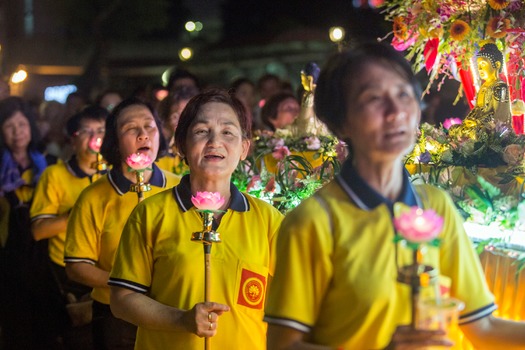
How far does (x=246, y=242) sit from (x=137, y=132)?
61.4 inches

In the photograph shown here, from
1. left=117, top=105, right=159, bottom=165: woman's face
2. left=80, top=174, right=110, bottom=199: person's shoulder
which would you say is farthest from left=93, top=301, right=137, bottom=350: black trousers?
left=117, top=105, right=159, bottom=165: woman's face

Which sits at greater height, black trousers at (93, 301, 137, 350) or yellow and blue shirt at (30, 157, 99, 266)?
yellow and blue shirt at (30, 157, 99, 266)

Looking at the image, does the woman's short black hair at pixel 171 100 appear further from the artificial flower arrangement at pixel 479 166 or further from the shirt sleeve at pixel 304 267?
the shirt sleeve at pixel 304 267

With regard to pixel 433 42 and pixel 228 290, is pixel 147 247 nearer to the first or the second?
pixel 228 290

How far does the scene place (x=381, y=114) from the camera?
2.16 m

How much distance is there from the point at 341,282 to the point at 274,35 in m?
22.7

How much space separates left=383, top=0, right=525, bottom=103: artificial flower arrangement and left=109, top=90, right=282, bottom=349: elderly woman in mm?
1968

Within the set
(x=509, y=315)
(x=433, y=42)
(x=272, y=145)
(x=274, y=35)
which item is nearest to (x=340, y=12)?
(x=274, y=35)

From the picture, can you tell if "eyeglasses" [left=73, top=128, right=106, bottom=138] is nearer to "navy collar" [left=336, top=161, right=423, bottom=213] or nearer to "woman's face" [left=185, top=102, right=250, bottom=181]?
"woman's face" [left=185, top=102, right=250, bottom=181]

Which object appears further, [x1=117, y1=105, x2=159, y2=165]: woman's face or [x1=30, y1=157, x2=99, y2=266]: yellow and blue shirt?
[x1=30, y1=157, x2=99, y2=266]: yellow and blue shirt

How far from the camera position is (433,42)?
208 inches

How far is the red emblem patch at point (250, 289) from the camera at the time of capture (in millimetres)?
3289

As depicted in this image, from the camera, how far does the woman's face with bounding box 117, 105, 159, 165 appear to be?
4.68 meters

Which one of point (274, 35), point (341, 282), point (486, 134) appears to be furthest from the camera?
point (274, 35)
